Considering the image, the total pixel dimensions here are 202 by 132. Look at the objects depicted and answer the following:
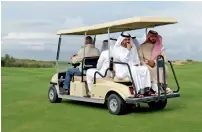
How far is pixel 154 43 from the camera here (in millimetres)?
9297

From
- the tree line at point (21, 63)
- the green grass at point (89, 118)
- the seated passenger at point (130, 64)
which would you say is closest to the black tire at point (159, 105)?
the green grass at point (89, 118)

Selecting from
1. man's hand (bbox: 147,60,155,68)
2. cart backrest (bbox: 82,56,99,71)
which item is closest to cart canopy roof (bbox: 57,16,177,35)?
cart backrest (bbox: 82,56,99,71)

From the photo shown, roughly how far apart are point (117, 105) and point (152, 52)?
154 cm

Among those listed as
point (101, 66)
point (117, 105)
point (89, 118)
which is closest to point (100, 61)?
point (101, 66)

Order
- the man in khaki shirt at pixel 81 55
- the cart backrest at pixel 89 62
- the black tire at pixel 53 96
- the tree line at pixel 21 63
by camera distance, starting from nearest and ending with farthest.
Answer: the cart backrest at pixel 89 62
the man in khaki shirt at pixel 81 55
the black tire at pixel 53 96
the tree line at pixel 21 63

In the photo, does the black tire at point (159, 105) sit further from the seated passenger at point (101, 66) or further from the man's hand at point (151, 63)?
the seated passenger at point (101, 66)

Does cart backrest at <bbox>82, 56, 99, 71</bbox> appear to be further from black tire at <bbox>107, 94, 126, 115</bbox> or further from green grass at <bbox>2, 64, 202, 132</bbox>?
black tire at <bbox>107, 94, 126, 115</bbox>

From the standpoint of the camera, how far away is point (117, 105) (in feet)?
27.8

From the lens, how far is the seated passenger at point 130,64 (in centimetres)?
859

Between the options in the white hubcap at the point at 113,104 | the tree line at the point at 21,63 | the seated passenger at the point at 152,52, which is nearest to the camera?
the white hubcap at the point at 113,104

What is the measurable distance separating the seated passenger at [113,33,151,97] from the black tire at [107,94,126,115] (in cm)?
35

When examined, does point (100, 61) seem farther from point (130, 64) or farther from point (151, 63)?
point (151, 63)

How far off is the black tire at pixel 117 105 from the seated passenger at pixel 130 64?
1.16 feet

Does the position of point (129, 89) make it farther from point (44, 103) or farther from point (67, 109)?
point (44, 103)
